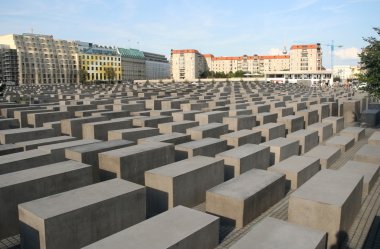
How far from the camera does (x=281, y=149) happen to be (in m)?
13.4

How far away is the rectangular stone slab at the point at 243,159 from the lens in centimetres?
1109

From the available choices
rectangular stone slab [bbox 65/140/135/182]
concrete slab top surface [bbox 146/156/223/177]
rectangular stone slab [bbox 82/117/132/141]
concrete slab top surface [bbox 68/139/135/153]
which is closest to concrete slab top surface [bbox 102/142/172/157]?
rectangular stone slab [bbox 65/140/135/182]

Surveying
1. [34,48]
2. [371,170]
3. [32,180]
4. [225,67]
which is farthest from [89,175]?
[225,67]

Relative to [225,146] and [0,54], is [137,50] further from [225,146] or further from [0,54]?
[225,146]

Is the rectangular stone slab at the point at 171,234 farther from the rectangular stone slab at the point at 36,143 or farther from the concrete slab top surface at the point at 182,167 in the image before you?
the rectangular stone slab at the point at 36,143

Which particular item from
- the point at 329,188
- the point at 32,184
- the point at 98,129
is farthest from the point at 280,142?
the point at 32,184

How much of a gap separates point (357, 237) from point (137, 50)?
16357cm

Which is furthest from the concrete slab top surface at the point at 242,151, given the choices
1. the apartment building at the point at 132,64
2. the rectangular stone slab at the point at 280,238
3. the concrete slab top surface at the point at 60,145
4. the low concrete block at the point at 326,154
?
the apartment building at the point at 132,64

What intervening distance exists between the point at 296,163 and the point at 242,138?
10.0ft

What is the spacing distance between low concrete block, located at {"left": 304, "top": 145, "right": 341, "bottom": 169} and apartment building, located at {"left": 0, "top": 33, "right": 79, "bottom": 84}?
11437cm

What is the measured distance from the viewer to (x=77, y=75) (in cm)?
12306

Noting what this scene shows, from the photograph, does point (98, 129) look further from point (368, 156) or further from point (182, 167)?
point (368, 156)

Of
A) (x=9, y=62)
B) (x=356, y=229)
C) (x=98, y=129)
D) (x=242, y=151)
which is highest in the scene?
(x=9, y=62)

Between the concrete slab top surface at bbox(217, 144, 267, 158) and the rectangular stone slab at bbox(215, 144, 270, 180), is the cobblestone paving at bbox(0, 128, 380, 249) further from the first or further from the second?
the concrete slab top surface at bbox(217, 144, 267, 158)
